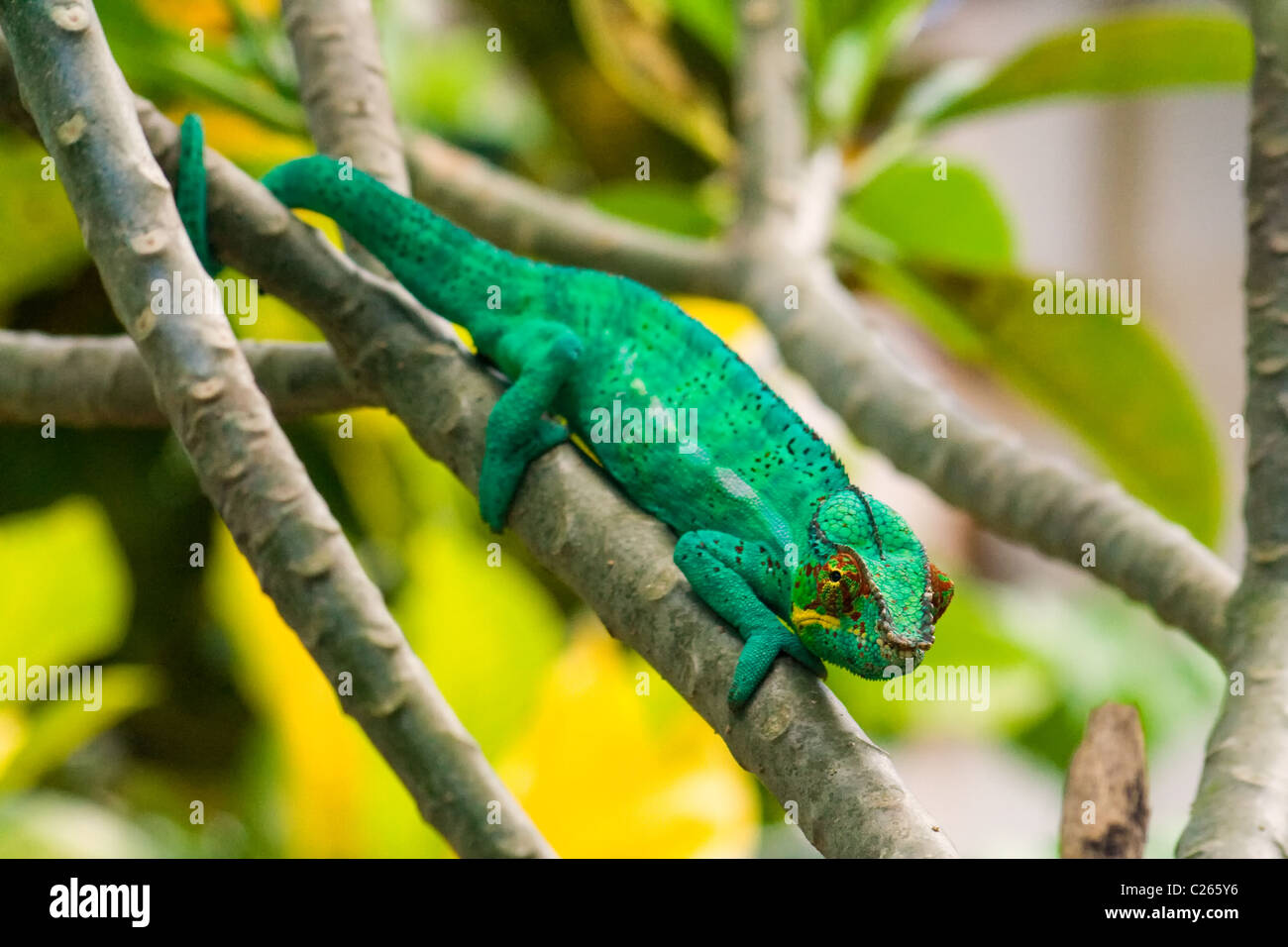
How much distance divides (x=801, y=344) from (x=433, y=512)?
0.78 metres

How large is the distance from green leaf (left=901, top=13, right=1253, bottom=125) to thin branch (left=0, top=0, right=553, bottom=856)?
112 cm

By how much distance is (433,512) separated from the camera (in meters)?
1.75

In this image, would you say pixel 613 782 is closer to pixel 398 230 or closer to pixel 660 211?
pixel 398 230

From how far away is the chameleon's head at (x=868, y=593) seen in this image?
71 cm

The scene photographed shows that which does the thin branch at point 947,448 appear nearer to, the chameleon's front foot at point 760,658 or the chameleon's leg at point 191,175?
the chameleon's front foot at point 760,658

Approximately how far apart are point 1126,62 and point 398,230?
0.97 meters

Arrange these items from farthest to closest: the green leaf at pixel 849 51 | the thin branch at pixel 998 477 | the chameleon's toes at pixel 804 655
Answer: the green leaf at pixel 849 51
the thin branch at pixel 998 477
the chameleon's toes at pixel 804 655

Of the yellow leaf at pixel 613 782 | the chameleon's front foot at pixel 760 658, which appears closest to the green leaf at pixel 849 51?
the yellow leaf at pixel 613 782

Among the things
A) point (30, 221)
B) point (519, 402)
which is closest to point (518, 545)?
point (30, 221)

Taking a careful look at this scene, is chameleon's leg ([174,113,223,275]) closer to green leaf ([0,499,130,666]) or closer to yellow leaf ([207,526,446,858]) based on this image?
yellow leaf ([207,526,446,858])

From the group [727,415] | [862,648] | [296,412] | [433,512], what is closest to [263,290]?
[296,412]

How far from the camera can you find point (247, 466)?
67cm

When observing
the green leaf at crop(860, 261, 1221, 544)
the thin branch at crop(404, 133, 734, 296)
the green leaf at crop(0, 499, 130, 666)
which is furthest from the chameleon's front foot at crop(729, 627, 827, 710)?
the green leaf at crop(0, 499, 130, 666)

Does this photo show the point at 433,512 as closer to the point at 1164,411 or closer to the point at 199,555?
the point at 199,555
